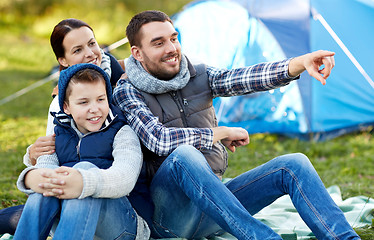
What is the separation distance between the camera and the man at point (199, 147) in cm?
239

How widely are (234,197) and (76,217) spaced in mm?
690

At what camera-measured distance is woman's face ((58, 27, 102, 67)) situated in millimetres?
3217

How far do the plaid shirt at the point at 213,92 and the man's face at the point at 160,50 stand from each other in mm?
Result: 169

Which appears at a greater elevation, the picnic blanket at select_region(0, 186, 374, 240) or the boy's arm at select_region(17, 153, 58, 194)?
the boy's arm at select_region(17, 153, 58, 194)

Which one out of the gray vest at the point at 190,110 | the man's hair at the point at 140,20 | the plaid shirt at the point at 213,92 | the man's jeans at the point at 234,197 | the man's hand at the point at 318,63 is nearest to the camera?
the man's jeans at the point at 234,197

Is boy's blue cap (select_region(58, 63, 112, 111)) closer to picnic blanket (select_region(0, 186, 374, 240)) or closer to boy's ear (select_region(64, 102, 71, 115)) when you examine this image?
boy's ear (select_region(64, 102, 71, 115))

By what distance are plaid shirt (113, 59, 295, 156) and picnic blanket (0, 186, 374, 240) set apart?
65 cm

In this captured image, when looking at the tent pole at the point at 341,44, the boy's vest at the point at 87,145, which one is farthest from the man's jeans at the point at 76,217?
the tent pole at the point at 341,44

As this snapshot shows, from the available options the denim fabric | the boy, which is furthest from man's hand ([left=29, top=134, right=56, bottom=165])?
the denim fabric

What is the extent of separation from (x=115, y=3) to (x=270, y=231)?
1335 centimetres

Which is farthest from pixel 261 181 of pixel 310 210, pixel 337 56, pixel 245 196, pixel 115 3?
pixel 115 3

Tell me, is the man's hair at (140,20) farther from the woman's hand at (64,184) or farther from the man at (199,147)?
the woman's hand at (64,184)

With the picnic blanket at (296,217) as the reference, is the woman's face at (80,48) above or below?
above

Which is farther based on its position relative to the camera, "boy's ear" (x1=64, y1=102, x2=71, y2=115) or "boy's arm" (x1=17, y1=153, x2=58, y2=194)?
"boy's ear" (x1=64, y1=102, x2=71, y2=115)
